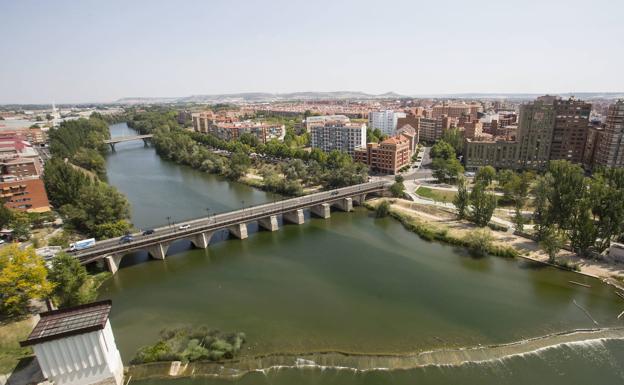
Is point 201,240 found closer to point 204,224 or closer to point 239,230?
point 204,224

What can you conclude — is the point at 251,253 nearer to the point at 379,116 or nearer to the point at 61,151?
the point at 61,151

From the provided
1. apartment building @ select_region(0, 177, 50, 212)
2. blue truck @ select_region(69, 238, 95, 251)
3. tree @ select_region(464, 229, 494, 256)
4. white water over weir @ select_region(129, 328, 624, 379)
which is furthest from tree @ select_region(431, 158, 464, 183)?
apartment building @ select_region(0, 177, 50, 212)

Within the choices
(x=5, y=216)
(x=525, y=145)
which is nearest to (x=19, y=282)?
(x=5, y=216)

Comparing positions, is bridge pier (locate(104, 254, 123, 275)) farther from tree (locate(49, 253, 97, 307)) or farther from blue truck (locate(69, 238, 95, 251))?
tree (locate(49, 253, 97, 307))

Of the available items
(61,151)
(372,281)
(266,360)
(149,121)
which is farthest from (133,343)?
(149,121)

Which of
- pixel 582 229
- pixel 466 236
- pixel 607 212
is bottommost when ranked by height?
pixel 466 236

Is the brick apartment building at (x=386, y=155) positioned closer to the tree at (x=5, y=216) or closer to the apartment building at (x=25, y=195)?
the apartment building at (x=25, y=195)

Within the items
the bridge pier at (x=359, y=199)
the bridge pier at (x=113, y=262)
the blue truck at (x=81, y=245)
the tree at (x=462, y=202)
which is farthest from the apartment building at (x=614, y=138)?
the blue truck at (x=81, y=245)
